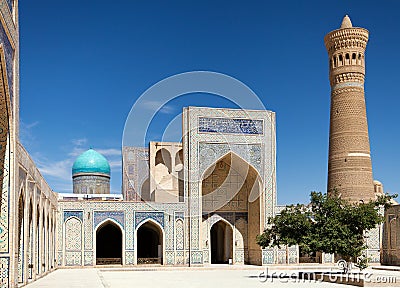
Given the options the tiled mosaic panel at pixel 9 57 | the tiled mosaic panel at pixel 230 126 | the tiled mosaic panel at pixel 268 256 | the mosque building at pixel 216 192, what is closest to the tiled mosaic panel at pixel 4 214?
the tiled mosaic panel at pixel 9 57

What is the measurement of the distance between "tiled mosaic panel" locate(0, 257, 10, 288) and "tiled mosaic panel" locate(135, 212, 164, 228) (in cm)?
1132

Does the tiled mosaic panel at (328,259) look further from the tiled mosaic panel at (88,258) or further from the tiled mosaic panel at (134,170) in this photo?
the tiled mosaic panel at (88,258)

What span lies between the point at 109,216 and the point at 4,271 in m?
11.1

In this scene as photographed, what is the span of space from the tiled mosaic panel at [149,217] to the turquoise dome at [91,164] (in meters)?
7.41

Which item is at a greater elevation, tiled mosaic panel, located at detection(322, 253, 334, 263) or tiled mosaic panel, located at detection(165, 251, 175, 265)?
tiled mosaic panel, located at detection(165, 251, 175, 265)

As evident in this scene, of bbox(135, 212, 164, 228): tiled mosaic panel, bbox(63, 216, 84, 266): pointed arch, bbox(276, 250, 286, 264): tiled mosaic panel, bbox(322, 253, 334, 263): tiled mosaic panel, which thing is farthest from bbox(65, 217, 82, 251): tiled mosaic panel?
bbox(322, 253, 334, 263): tiled mosaic panel

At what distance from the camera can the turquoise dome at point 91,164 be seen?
26.1m

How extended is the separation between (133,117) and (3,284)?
37.6ft

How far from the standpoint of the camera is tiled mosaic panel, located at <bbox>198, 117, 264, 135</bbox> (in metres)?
20.2

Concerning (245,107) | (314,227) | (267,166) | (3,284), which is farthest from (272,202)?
(3,284)

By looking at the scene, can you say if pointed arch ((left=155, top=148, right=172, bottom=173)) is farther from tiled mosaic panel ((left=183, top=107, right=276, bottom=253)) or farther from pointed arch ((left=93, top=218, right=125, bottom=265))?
pointed arch ((left=93, top=218, right=125, bottom=265))

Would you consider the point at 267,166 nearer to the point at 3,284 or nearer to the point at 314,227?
the point at 314,227

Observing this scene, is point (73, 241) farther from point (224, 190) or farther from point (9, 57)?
point (9, 57)

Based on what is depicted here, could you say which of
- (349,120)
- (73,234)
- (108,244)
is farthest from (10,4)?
(108,244)
